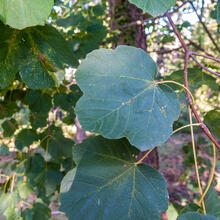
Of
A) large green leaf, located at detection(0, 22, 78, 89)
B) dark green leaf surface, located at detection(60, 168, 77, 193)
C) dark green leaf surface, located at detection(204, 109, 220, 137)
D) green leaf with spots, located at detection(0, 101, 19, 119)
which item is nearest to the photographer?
dark green leaf surface, located at detection(60, 168, 77, 193)

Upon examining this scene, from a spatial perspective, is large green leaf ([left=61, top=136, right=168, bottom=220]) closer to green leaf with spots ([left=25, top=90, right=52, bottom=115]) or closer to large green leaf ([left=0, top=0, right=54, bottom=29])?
large green leaf ([left=0, top=0, right=54, bottom=29])

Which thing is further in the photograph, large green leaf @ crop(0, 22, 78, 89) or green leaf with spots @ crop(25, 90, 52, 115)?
green leaf with spots @ crop(25, 90, 52, 115)

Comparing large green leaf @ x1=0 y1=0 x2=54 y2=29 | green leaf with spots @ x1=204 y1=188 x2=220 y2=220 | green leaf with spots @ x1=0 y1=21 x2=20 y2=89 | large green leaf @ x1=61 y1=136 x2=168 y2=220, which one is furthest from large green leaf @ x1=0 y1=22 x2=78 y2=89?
green leaf with spots @ x1=204 y1=188 x2=220 y2=220

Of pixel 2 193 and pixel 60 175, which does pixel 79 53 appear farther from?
pixel 2 193

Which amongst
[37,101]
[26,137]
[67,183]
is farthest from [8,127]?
[67,183]

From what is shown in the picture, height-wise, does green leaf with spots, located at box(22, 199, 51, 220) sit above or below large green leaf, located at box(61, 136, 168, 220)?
below

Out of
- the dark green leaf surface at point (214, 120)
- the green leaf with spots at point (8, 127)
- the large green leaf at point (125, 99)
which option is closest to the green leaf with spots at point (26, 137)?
the green leaf with spots at point (8, 127)

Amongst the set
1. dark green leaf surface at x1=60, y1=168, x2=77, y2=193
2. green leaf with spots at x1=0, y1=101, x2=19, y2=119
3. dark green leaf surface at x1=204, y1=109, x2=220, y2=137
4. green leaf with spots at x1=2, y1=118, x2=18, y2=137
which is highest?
dark green leaf surface at x1=204, y1=109, x2=220, y2=137

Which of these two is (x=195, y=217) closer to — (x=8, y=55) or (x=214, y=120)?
(x=214, y=120)
